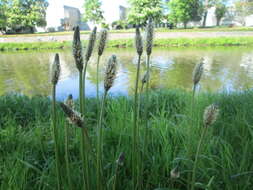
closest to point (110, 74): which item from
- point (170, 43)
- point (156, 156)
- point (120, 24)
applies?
point (156, 156)

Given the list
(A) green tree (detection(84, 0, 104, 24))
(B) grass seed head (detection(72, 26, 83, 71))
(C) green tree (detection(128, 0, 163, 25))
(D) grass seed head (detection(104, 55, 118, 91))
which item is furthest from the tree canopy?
(D) grass seed head (detection(104, 55, 118, 91))

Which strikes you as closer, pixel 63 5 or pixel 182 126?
pixel 182 126

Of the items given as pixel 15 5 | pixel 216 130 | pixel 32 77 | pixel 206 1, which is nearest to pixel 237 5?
pixel 206 1

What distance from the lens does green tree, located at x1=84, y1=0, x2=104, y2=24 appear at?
147ft

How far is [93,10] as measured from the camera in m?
45.3

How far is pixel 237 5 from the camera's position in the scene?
43.1 m

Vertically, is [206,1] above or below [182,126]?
above

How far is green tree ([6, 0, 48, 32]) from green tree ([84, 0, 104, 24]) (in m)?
9.49

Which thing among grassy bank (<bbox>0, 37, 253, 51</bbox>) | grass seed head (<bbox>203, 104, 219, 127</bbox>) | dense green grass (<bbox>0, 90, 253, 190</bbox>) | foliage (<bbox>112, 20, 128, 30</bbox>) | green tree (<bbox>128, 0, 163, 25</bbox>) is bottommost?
dense green grass (<bbox>0, 90, 253, 190</bbox>)

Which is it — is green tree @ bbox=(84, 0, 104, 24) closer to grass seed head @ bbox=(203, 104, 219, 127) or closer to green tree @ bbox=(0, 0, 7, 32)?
green tree @ bbox=(0, 0, 7, 32)

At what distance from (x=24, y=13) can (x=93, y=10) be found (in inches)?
544

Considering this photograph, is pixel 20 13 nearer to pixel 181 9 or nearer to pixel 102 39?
pixel 181 9

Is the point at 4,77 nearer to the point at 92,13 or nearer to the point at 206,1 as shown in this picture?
the point at 92,13

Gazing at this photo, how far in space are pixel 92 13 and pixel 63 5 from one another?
10486 millimetres
